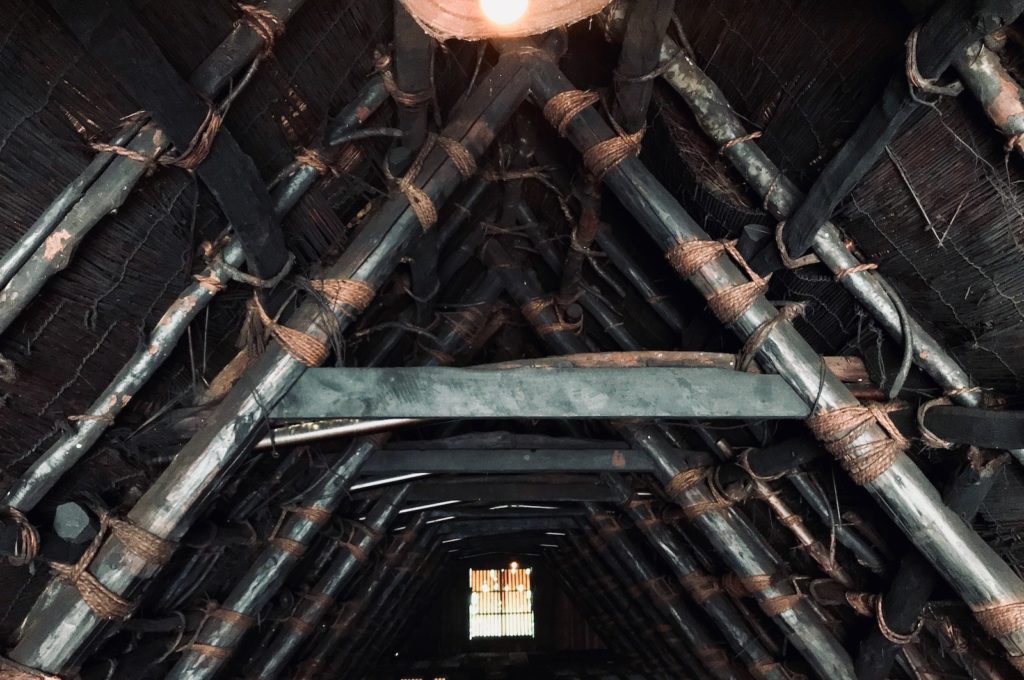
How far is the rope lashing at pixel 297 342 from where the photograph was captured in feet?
7.03

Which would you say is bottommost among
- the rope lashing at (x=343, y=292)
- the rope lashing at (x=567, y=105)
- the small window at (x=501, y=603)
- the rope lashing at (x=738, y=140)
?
the rope lashing at (x=343, y=292)

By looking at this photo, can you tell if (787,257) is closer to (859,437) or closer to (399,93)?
(859,437)

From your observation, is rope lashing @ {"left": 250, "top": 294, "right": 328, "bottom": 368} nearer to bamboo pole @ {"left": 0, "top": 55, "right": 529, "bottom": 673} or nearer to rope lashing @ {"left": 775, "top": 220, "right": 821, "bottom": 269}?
bamboo pole @ {"left": 0, "top": 55, "right": 529, "bottom": 673}

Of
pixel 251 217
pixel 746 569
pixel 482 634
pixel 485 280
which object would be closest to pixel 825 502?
pixel 746 569

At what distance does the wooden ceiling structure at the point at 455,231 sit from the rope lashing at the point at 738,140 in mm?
22

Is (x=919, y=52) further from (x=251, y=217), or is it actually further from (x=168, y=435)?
(x=168, y=435)

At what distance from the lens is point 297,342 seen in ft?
7.04

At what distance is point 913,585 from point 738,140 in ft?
5.50

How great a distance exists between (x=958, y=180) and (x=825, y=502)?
1.49 metres

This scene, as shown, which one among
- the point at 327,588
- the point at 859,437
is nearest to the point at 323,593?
the point at 327,588

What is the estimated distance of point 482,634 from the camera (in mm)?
10812

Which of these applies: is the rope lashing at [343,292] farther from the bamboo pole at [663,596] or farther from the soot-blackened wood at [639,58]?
the bamboo pole at [663,596]

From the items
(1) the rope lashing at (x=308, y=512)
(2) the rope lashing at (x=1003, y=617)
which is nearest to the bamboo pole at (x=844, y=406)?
(2) the rope lashing at (x=1003, y=617)

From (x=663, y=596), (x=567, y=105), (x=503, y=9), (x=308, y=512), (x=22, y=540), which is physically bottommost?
(x=503, y=9)
